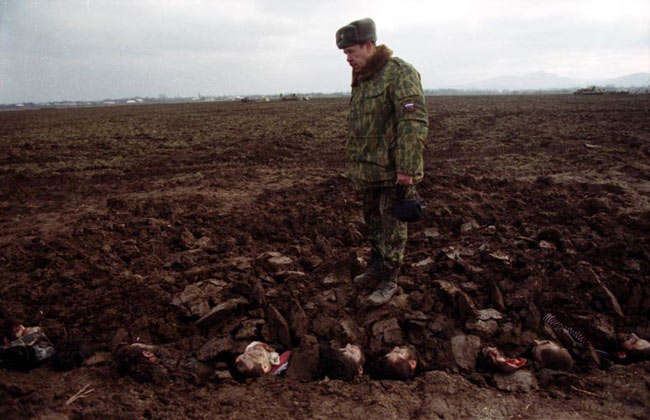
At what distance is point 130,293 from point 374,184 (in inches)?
90.9

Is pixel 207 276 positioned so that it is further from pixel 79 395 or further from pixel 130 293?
pixel 79 395

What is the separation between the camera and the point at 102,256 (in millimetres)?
4078

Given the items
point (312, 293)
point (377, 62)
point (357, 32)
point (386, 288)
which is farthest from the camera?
point (312, 293)

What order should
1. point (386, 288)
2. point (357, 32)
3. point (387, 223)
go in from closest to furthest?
point (357, 32)
point (387, 223)
point (386, 288)

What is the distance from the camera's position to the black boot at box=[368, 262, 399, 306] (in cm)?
321

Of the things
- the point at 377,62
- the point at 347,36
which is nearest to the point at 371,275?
the point at 377,62

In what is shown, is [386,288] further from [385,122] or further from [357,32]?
[357,32]

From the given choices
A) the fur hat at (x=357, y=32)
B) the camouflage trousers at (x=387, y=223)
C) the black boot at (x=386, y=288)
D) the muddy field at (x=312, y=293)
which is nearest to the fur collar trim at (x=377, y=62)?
the fur hat at (x=357, y=32)

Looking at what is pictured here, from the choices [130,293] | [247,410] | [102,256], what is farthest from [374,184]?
[102,256]

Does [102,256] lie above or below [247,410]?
above

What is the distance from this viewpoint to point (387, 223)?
3.18m

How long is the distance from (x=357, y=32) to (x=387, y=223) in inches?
57.9

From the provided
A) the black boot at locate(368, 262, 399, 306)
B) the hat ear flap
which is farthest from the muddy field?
the hat ear flap

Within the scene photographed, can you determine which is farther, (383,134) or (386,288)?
(386,288)
